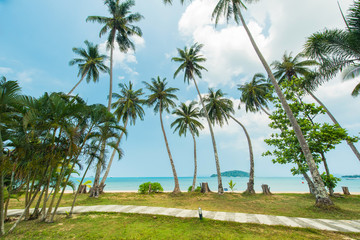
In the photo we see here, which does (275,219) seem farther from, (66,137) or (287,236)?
(66,137)

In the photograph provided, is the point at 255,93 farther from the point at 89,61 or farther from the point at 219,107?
the point at 89,61

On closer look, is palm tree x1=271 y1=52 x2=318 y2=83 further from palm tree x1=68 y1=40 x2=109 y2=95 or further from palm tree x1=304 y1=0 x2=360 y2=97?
palm tree x1=68 y1=40 x2=109 y2=95

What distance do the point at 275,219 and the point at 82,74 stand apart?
22.9 metres

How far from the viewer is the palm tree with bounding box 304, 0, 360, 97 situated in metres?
7.12

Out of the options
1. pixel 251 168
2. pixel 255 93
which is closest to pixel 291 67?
pixel 255 93

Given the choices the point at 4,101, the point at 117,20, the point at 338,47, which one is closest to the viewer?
the point at 4,101

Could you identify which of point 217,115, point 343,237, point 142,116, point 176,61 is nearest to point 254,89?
point 217,115

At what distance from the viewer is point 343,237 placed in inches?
191

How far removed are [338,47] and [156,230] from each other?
12.5 metres

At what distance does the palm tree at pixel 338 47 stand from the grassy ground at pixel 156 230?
8173 millimetres

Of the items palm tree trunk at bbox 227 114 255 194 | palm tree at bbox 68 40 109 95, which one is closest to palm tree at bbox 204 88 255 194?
palm tree trunk at bbox 227 114 255 194

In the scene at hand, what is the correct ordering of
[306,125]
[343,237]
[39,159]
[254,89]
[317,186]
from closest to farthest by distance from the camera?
[343,237] < [39,159] < [317,186] < [306,125] < [254,89]

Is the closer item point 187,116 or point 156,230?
point 156,230

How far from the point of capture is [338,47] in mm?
7793
